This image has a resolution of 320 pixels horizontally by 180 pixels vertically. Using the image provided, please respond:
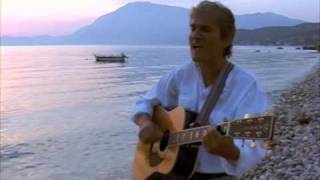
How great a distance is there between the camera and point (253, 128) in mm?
2209

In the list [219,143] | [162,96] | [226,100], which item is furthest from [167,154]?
[219,143]

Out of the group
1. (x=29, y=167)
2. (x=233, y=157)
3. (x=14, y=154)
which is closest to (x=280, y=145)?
(x=29, y=167)

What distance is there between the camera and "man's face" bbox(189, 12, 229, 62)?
2586mm

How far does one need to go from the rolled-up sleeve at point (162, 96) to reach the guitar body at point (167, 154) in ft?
0.15

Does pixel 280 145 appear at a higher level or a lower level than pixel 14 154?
higher

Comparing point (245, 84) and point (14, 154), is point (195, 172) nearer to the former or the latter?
point (245, 84)

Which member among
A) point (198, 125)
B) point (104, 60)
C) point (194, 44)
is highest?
point (194, 44)

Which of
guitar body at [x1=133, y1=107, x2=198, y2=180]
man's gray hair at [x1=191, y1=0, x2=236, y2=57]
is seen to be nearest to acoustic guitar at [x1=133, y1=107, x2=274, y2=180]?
guitar body at [x1=133, y1=107, x2=198, y2=180]

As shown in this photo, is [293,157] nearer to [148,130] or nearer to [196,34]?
[148,130]

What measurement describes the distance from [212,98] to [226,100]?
70 mm

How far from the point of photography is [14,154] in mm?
15086

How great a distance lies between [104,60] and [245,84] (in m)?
93.3

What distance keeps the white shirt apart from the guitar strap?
0.02 m

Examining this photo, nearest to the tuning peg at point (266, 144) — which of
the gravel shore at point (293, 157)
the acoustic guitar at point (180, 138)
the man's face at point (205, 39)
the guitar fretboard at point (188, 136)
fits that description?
the acoustic guitar at point (180, 138)
